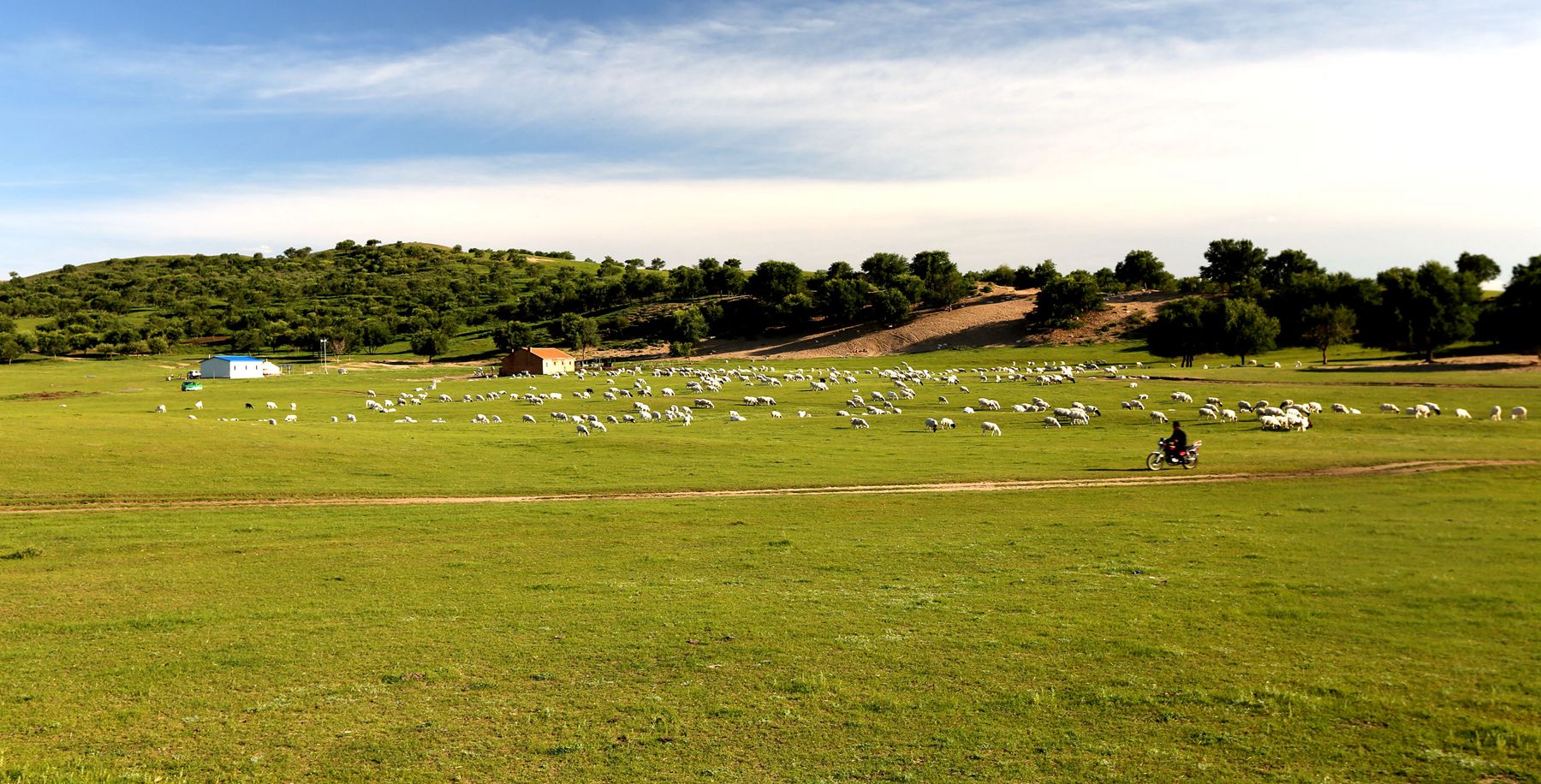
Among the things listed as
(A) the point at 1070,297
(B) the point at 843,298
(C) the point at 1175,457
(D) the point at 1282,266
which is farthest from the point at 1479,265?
(C) the point at 1175,457

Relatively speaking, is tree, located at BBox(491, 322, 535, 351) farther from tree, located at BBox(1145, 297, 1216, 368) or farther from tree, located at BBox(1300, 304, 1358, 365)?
tree, located at BBox(1300, 304, 1358, 365)

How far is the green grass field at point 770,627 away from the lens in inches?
418

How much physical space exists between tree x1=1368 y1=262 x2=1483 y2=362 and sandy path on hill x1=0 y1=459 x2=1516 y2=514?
59958mm

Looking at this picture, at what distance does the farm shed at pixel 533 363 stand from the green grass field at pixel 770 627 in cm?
8827

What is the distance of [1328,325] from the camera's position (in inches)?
3841

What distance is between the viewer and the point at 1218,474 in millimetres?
33656

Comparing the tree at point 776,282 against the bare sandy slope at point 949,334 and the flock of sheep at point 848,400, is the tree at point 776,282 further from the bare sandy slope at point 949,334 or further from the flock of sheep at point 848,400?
the flock of sheep at point 848,400

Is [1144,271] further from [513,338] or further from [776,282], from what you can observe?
[513,338]

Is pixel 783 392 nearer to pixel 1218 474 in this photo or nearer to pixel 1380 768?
pixel 1218 474

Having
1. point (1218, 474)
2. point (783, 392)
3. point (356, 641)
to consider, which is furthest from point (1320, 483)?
point (783, 392)

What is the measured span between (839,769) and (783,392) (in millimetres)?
70149

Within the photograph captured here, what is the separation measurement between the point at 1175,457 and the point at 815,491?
14.4m

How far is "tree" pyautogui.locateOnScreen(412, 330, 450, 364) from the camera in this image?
514ft

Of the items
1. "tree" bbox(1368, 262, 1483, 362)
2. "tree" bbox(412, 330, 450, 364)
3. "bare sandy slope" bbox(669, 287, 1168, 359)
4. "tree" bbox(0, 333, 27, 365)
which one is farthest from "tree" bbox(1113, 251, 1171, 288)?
"tree" bbox(0, 333, 27, 365)
